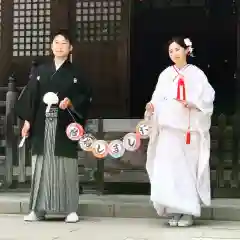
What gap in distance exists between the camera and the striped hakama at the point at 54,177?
6164 millimetres

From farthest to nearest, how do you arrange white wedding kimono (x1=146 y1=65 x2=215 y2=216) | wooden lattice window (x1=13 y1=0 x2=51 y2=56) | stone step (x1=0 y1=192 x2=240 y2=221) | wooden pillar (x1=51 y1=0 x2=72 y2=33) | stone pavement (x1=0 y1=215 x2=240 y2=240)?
wooden lattice window (x1=13 y1=0 x2=51 y2=56), wooden pillar (x1=51 y1=0 x2=72 y2=33), stone step (x1=0 y1=192 x2=240 y2=221), white wedding kimono (x1=146 y1=65 x2=215 y2=216), stone pavement (x1=0 y1=215 x2=240 y2=240)

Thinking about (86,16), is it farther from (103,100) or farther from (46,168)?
(46,168)

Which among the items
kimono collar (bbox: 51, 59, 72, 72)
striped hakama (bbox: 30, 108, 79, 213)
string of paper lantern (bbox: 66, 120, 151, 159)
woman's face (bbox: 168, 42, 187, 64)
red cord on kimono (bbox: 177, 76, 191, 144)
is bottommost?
striped hakama (bbox: 30, 108, 79, 213)

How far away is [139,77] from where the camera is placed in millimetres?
8156

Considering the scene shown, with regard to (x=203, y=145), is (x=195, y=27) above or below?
above

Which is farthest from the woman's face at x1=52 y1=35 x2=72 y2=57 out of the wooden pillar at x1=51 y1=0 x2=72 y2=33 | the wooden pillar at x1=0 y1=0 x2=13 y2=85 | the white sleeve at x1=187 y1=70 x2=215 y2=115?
the wooden pillar at x1=0 y1=0 x2=13 y2=85

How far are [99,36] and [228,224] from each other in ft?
10.3

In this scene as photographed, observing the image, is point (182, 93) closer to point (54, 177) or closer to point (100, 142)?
point (100, 142)

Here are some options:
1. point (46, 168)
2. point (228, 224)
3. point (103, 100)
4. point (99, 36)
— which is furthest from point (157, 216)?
point (99, 36)

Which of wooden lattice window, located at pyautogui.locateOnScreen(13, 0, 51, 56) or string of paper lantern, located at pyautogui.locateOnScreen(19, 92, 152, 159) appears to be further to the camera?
wooden lattice window, located at pyautogui.locateOnScreen(13, 0, 51, 56)

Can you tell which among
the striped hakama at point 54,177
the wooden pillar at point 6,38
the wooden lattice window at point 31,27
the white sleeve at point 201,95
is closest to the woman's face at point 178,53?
the white sleeve at point 201,95

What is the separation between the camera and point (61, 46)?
6199 millimetres

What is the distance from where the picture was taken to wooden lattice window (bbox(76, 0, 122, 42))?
8078mm

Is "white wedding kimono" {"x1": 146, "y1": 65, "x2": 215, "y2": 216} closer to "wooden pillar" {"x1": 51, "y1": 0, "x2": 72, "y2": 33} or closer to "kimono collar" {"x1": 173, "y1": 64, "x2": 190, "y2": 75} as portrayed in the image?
"kimono collar" {"x1": 173, "y1": 64, "x2": 190, "y2": 75}
